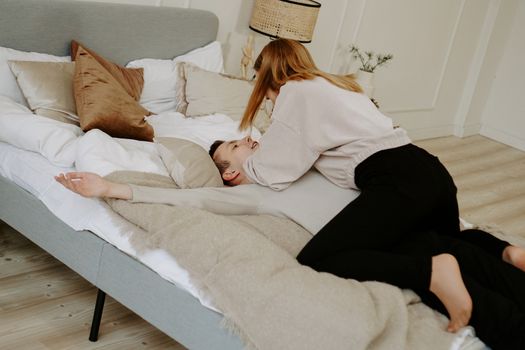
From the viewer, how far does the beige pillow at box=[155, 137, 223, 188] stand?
246 cm

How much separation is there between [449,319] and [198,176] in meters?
0.95

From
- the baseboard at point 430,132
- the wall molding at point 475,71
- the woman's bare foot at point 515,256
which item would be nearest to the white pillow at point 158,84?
the woman's bare foot at point 515,256

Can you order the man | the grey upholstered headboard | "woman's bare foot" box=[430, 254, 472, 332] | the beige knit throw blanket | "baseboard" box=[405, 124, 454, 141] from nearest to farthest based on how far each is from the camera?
the beige knit throw blanket → "woman's bare foot" box=[430, 254, 472, 332] → the man → the grey upholstered headboard → "baseboard" box=[405, 124, 454, 141]

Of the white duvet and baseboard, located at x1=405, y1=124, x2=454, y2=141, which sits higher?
the white duvet

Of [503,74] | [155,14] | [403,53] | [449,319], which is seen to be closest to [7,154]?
[155,14]

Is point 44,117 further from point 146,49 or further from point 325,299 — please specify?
point 325,299

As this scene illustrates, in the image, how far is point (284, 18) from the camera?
149 inches

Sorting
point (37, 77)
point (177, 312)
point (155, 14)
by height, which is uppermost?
point (155, 14)

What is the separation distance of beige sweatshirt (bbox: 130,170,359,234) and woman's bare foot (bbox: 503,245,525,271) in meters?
0.51

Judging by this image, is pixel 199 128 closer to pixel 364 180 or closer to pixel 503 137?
pixel 364 180

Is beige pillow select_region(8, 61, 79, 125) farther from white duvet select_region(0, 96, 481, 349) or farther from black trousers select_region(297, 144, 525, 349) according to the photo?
black trousers select_region(297, 144, 525, 349)

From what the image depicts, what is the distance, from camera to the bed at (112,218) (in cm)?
201

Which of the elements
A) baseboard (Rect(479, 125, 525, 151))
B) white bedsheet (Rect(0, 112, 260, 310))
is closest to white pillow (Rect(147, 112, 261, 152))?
white bedsheet (Rect(0, 112, 260, 310))

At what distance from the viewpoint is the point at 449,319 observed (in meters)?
2.02
